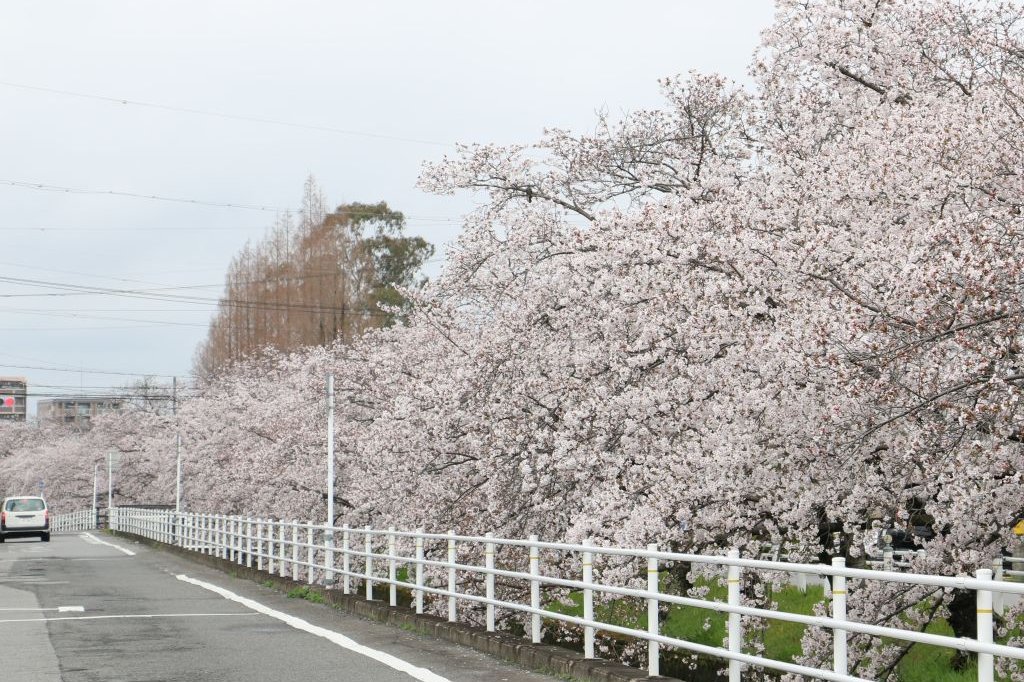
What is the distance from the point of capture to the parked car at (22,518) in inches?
2180

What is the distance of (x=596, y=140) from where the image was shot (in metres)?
21.1

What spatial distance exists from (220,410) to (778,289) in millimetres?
55767

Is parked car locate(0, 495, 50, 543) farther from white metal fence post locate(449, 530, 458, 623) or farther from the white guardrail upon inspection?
white metal fence post locate(449, 530, 458, 623)

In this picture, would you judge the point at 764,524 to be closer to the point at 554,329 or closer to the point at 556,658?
the point at 556,658

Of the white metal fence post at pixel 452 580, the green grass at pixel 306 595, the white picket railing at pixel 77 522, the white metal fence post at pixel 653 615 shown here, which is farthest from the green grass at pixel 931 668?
the white picket railing at pixel 77 522

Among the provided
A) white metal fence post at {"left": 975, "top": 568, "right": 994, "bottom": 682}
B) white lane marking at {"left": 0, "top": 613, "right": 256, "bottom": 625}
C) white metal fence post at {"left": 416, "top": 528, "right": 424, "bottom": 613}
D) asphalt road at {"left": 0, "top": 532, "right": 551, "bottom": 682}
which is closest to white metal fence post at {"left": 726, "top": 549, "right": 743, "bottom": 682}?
asphalt road at {"left": 0, "top": 532, "right": 551, "bottom": 682}

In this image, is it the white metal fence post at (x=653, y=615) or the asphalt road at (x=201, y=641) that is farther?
the asphalt road at (x=201, y=641)

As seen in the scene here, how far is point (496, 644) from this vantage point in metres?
13.7

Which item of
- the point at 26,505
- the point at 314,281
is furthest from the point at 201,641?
the point at 314,281

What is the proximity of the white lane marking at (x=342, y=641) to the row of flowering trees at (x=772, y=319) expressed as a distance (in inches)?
105

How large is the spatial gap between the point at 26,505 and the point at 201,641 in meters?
44.2

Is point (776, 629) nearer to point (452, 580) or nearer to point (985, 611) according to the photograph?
point (452, 580)

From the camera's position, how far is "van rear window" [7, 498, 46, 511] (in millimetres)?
55938

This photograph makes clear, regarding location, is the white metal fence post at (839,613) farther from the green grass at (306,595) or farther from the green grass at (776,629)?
the green grass at (306,595)
